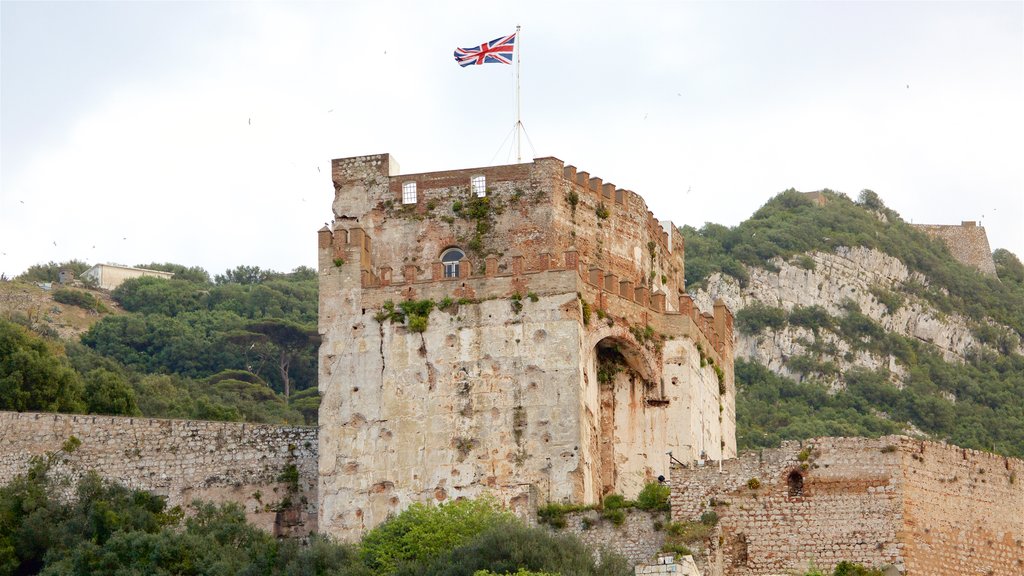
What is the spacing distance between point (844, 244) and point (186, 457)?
62.8 metres

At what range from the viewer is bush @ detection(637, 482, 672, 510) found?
4388cm

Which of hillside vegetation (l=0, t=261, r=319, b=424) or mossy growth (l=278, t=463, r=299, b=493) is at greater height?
hillside vegetation (l=0, t=261, r=319, b=424)

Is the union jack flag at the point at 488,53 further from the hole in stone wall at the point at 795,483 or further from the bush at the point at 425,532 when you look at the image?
the hole in stone wall at the point at 795,483

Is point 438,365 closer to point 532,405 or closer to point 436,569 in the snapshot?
point 532,405

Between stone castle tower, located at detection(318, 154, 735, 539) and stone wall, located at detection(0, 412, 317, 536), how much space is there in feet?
13.5

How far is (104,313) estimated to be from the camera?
10138cm

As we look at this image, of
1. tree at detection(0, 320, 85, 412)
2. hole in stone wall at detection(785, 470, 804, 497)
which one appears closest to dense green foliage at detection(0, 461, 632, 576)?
hole in stone wall at detection(785, 470, 804, 497)

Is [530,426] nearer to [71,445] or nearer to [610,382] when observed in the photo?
[610,382]

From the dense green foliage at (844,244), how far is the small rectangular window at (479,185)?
50750 mm

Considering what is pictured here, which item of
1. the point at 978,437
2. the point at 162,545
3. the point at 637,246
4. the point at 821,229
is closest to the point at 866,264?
the point at 821,229

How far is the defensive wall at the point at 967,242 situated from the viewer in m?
118

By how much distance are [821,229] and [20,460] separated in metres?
64.6

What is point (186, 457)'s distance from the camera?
51.0 m

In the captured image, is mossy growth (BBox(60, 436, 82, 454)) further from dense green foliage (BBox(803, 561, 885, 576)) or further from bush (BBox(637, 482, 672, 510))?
dense green foliage (BBox(803, 561, 885, 576))
